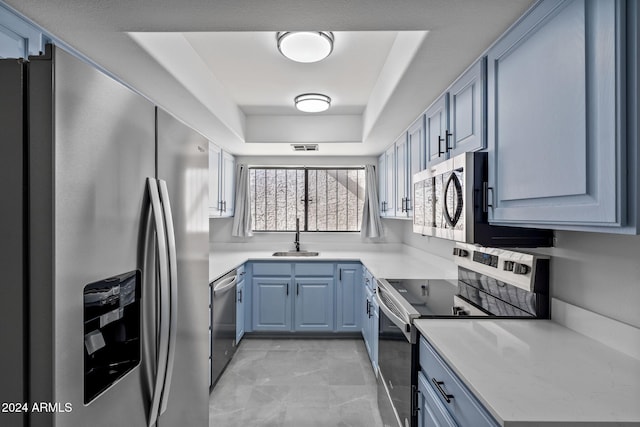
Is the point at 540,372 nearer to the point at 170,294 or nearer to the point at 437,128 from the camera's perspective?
the point at 170,294

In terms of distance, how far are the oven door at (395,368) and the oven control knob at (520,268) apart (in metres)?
0.55

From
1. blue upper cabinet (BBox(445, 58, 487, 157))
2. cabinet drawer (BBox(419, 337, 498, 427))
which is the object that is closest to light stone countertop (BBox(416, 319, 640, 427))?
cabinet drawer (BBox(419, 337, 498, 427))

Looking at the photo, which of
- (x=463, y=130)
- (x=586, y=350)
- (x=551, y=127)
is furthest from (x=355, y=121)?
(x=586, y=350)

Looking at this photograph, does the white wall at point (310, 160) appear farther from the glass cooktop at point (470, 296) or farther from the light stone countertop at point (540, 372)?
the light stone countertop at point (540, 372)

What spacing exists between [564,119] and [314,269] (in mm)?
2798

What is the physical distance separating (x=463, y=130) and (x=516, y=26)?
1.73 feet

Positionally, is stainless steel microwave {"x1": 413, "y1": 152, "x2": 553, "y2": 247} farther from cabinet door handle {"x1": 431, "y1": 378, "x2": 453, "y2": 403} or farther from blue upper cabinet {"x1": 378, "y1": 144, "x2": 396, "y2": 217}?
blue upper cabinet {"x1": 378, "y1": 144, "x2": 396, "y2": 217}

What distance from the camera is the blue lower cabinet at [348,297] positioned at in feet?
11.4

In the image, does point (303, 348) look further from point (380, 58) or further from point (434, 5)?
point (434, 5)

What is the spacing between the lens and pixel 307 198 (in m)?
4.27

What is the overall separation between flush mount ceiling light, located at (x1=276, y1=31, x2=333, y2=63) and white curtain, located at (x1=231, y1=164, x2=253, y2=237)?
7.73ft

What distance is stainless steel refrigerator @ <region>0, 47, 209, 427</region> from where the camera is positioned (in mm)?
670

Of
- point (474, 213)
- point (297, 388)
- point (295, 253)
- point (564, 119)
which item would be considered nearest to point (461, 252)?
point (474, 213)

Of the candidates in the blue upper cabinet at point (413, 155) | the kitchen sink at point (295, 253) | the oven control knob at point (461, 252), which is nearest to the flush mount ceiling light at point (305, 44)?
the blue upper cabinet at point (413, 155)
